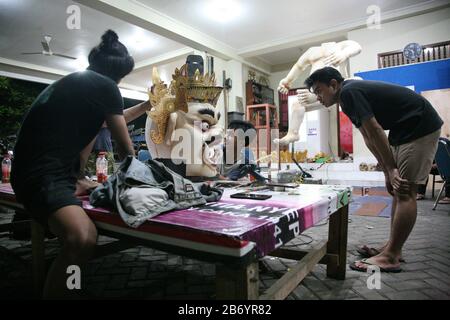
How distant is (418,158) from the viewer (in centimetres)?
195

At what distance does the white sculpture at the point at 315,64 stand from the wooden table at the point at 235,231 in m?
Answer: 4.19

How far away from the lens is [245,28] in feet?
24.2

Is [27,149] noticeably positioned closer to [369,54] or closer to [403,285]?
[403,285]

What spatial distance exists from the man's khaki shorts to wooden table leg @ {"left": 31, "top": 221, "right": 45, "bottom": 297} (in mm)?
2360

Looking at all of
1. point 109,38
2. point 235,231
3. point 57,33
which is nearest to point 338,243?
point 235,231

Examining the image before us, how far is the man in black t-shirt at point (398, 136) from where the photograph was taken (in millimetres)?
1950

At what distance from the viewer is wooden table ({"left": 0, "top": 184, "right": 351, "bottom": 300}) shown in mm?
865

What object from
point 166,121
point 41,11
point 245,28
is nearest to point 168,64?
point 245,28

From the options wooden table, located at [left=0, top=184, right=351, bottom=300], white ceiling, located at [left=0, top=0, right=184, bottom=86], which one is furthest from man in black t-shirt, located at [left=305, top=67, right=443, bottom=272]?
white ceiling, located at [left=0, top=0, right=184, bottom=86]

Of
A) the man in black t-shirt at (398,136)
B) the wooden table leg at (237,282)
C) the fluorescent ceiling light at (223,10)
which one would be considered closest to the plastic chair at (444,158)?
the man in black t-shirt at (398,136)

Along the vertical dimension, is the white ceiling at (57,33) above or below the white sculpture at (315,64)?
above

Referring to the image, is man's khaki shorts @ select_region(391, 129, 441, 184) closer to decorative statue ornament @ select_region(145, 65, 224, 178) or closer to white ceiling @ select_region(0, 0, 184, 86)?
decorative statue ornament @ select_region(145, 65, 224, 178)

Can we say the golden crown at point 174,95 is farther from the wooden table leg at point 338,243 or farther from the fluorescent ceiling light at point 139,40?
the fluorescent ceiling light at point 139,40

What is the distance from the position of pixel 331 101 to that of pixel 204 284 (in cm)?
155
